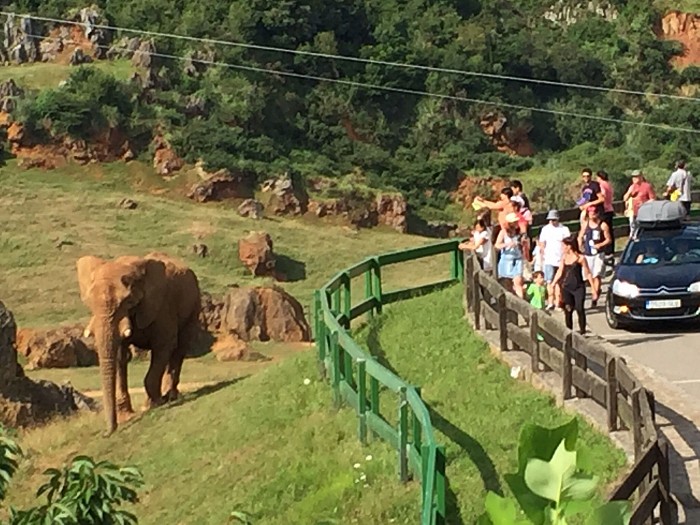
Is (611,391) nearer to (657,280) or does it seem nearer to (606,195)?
(657,280)

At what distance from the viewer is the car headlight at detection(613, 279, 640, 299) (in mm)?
17047

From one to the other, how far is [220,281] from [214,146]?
2004 centimetres

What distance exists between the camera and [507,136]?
71.2 meters

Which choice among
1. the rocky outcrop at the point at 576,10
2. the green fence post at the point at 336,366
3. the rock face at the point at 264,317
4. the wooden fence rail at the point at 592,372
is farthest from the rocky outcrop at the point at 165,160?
the green fence post at the point at 336,366

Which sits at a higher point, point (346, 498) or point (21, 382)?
point (346, 498)

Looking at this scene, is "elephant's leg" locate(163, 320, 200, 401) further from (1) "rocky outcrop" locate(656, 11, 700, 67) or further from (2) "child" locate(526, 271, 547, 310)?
(1) "rocky outcrop" locate(656, 11, 700, 67)

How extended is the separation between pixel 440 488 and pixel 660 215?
1077 centimetres

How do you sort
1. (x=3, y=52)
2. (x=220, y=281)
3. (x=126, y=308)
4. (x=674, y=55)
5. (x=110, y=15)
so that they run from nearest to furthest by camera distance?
1. (x=126, y=308)
2. (x=220, y=281)
3. (x=3, y=52)
4. (x=110, y=15)
5. (x=674, y=55)

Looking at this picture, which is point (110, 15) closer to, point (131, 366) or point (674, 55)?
point (674, 55)

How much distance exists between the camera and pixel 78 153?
190ft

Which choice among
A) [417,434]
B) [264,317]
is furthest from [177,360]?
[264,317]

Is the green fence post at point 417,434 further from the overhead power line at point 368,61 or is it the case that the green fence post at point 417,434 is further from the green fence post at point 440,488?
the overhead power line at point 368,61

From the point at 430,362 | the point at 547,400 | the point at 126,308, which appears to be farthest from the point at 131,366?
the point at 547,400

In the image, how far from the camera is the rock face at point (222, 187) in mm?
55562
